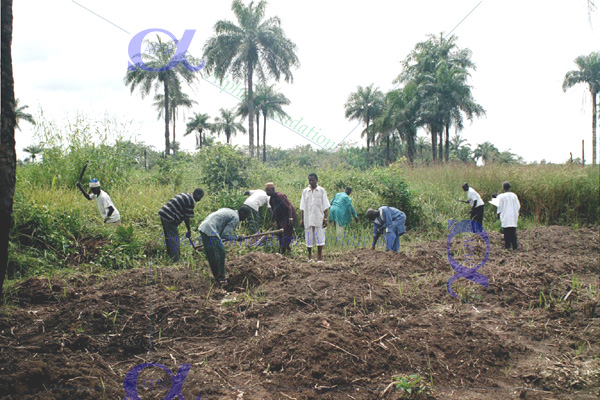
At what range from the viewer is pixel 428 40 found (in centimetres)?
3306

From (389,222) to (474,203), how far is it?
182 inches

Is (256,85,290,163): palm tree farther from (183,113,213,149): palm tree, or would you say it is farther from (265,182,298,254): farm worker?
(265,182,298,254): farm worker

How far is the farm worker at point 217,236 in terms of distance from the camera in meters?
5.62

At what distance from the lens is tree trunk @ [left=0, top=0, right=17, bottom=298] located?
3223 mm

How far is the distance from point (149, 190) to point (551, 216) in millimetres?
12639

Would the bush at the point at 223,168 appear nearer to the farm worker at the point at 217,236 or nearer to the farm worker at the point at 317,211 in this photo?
the farm worker at the point at 317,211

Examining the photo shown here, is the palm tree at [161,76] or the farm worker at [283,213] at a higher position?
the palm tree at [161,76]

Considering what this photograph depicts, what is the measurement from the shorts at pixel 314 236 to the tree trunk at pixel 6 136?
5063 mm

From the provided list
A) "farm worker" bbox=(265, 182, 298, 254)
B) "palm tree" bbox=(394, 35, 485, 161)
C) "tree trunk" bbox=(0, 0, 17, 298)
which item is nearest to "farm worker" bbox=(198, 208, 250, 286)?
"farm worker" bbox=(265, 182, 298, 254)

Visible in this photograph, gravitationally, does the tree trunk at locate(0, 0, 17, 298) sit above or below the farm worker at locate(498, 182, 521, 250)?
above

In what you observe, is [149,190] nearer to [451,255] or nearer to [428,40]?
[451,255]

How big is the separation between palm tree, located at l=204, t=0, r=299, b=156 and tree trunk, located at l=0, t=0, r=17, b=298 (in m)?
20.6

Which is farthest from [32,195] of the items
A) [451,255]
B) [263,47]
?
[263,47]

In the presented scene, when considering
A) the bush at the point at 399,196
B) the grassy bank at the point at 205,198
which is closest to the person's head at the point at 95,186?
the grassy bank at the point at 205,198
